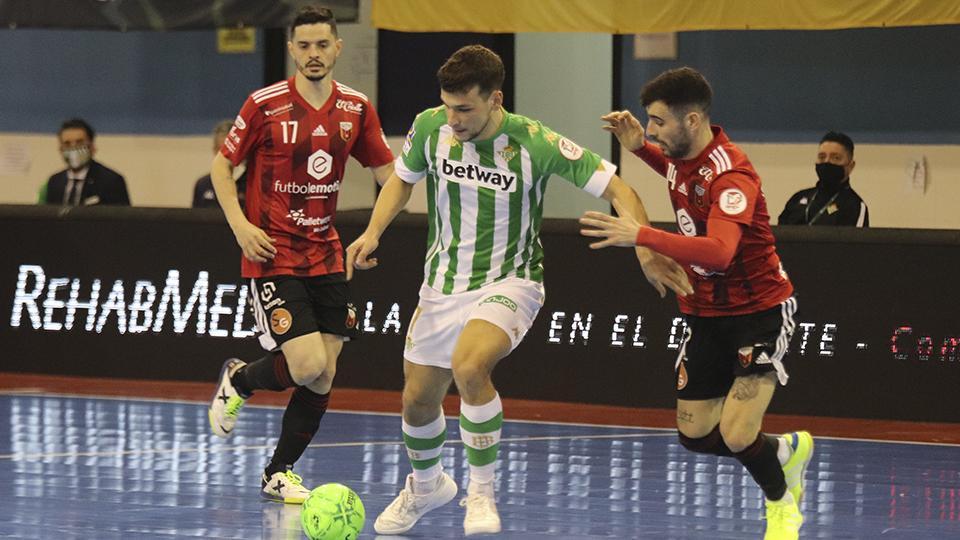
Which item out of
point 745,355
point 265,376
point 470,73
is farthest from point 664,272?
point 265,376

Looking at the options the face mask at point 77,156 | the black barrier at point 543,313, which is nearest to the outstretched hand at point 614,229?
the black barrier at point 543,313

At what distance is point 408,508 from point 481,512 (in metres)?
0.53

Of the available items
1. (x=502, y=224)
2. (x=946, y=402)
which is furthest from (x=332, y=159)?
(x=946, y=402)

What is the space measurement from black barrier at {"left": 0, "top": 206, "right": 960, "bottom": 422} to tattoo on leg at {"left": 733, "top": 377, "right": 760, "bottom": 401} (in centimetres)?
475

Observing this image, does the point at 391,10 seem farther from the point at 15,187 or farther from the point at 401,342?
the point at 15,187

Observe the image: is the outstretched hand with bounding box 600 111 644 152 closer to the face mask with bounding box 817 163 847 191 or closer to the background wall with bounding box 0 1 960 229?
the face mask with bounding box 817 163 847 191

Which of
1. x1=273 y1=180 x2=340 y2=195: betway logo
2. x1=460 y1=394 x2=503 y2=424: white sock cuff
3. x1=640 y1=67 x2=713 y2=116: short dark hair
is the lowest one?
x1=460 y1=394 x2=503 y2=424: white sock cuff

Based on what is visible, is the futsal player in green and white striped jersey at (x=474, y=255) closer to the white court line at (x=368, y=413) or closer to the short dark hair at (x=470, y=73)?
the short dark hair at (x=470, y=73)

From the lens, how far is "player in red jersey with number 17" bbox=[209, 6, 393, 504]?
9.48m

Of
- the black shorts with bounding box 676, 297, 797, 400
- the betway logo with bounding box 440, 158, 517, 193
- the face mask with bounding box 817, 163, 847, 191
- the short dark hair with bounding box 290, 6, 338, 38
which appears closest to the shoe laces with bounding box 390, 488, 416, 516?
the black shorts with bounding box 676, 297, 797, 400

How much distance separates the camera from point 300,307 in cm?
952

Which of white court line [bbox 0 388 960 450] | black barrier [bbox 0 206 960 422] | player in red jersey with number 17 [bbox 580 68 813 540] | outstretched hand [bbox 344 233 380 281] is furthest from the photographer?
black barrier [bbox 0 206 960 422]

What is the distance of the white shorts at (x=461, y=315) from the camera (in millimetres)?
8359

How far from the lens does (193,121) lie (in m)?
18.0
